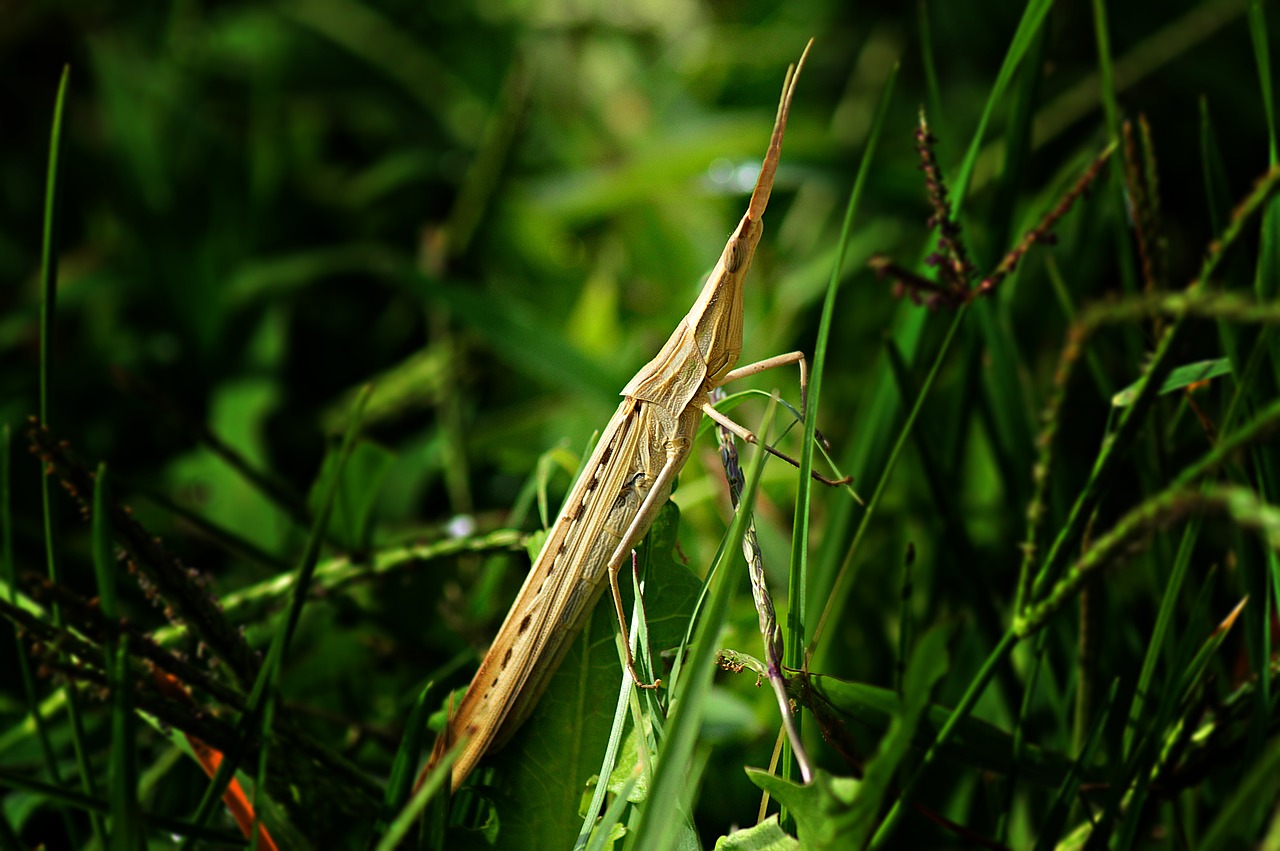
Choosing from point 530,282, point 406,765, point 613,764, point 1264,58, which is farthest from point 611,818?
point 530,282

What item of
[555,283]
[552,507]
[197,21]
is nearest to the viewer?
[552,507]

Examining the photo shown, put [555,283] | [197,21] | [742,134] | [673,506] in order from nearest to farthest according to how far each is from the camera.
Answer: [673,506] < [742,134] < [555,283] < [197,21]

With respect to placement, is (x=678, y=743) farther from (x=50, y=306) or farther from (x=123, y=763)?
(x=50, y=306)

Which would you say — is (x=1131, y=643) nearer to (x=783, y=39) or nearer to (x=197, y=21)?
(x=783, y=39)

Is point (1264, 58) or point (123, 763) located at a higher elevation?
point (1264, 58)

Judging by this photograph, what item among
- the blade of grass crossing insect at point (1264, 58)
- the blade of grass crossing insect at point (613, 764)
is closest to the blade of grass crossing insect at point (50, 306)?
the blade of grass crossing insect at point (613, 764)

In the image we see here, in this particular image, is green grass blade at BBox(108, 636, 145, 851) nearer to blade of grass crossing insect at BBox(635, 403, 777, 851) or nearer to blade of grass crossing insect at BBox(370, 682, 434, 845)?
blade of grass crossing insect at BBox(370, 682, 434, 845)

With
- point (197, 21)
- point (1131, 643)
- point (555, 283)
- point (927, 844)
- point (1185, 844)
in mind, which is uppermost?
point (197, 21)

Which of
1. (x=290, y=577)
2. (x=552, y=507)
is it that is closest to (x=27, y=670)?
(x=290, y=577)
